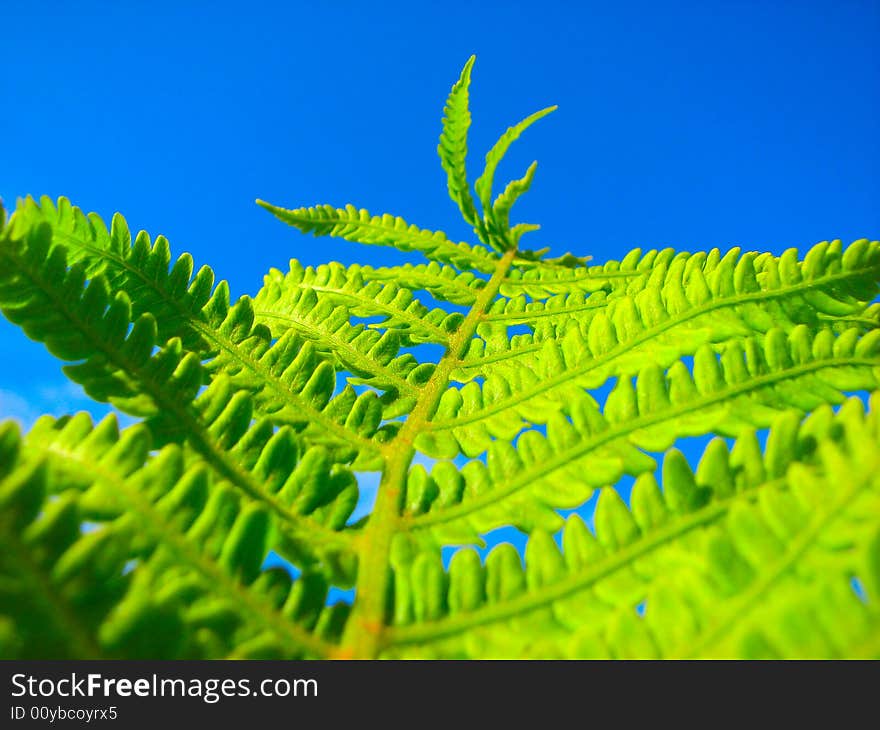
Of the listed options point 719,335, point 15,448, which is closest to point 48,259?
point 15,448

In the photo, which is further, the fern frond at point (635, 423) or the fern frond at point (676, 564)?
the fern frond at point (635, 423)

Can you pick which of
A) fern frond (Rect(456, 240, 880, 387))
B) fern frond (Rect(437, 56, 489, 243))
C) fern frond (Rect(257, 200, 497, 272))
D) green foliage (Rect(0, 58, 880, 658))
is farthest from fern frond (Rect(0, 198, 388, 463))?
fern frond (Rect(437, 56, 489, 243))

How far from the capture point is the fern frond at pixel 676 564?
94cm

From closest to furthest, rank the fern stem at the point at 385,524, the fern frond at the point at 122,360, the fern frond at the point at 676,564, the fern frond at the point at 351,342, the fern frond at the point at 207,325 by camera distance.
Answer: the fern frond at the point at 676,564
the fern stem at the point at 385,524
the fern frond at the point at 122,360
the fern frond at the point at 207,325
the fern frond at the point at 351,342

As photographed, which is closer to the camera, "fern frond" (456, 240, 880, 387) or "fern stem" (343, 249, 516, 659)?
"fern stem" (343, 249, 516, 659)

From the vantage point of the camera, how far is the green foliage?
0.95m

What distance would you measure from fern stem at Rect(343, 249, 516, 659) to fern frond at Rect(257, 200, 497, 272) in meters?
0.46

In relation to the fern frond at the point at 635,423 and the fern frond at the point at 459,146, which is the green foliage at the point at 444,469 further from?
the fern frond at the point at 459,146

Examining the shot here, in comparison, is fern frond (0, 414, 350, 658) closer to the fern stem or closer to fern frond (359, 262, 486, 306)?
the fern stem

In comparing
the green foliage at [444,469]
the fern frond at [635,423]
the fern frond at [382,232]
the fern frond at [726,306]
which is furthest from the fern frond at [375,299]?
the fern frond at [635,423]

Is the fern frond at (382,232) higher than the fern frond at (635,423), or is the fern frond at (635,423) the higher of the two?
the fern frond at (382,232)

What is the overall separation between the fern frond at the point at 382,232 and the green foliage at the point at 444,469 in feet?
0.97

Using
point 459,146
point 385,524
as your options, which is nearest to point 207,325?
point 385,524

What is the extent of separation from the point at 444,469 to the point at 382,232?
4.71 feet
